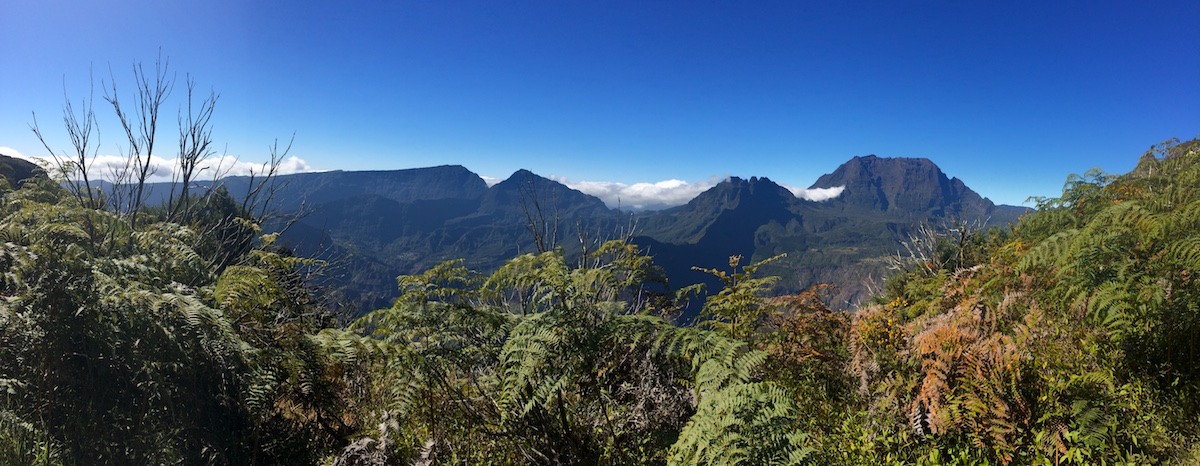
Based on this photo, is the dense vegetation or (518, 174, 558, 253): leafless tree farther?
(518, 174, 558, 253): leafless tree

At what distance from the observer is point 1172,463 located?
299 cm

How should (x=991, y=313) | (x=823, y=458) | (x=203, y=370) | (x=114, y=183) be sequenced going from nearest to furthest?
(x=203, y=370)
(x=823, y=458)
(x=991, y=313)
(x=114, y=183)

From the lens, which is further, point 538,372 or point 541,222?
point 541,222

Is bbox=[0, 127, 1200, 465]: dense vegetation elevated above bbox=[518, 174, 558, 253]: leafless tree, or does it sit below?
below

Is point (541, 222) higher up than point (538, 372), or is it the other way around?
point (541, 222)

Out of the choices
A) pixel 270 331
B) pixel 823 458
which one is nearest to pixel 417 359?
pixel 270 331

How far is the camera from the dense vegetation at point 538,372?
2621mm

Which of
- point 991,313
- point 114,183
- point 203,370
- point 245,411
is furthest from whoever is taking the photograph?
point 114,183

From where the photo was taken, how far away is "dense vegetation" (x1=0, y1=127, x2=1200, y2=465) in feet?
8.60

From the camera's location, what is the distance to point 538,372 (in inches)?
109

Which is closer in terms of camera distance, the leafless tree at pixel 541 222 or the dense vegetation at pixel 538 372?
the dense vegetation at pixel 538 372

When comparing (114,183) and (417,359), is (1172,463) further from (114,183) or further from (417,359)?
(114,183)

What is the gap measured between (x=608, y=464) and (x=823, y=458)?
1.63 meters

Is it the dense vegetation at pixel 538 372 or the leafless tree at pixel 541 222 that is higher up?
the leafless tree at pixel 541 222
